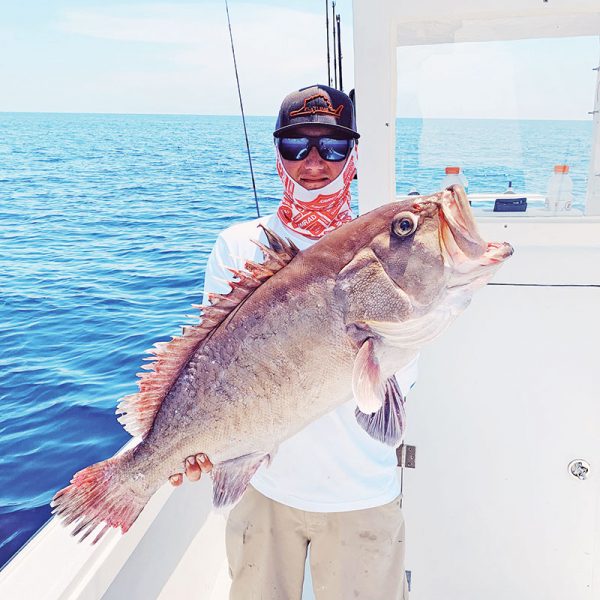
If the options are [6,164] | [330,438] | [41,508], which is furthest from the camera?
[6,164]

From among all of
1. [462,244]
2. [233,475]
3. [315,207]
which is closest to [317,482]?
[233,475]

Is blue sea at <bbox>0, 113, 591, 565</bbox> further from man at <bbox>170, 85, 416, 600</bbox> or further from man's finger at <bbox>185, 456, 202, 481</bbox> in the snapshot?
man's finger at <bbox>185, 456, 202, 481</bbox>

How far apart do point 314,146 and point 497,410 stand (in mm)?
1644

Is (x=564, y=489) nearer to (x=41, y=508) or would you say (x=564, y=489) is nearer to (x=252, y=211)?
(x=41, y=508)

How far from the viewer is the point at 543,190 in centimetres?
317

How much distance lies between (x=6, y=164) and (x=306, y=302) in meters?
34.9

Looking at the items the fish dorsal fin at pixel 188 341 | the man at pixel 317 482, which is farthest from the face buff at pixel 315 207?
the fish dorsal fin at pixel 188 341

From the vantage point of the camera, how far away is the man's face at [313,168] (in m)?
2.49

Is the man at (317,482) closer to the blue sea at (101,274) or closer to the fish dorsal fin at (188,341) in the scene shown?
the fish dorsal fin at (188,341)

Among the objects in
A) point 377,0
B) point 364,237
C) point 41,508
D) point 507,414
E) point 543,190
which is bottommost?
point 41,508

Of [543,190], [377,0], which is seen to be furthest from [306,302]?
[543,190]

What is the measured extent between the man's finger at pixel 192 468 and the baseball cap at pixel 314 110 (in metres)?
1.33

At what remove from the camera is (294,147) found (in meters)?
2.52

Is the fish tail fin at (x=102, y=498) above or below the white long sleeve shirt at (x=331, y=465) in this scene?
above
